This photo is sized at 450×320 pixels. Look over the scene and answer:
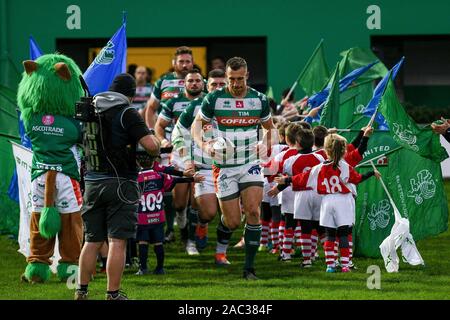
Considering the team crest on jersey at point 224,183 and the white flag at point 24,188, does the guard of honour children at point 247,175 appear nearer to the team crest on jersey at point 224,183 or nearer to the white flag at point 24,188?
the team crest on jersey at point 224,183

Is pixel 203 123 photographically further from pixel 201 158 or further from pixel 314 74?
pixel 314 74

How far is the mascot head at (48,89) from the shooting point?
34.6 feet

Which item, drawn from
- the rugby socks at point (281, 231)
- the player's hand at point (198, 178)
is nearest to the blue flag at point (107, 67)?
the player's hand at point (198, 178)

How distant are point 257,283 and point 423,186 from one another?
268 cm

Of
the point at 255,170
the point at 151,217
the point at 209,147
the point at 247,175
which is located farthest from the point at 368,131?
the point at 151,217

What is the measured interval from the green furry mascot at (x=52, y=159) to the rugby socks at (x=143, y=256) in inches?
32.2

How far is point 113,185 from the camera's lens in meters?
9.20

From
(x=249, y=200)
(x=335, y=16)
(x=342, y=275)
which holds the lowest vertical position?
(x=342, y=275)

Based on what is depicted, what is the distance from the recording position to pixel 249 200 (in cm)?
1112

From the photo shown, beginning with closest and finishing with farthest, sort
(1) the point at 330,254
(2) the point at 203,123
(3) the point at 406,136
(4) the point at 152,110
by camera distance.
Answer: (2) the point at 203,123 → (1) the point at 330,254 → (3) the point at 406,136 → (4) the point at 152,110
